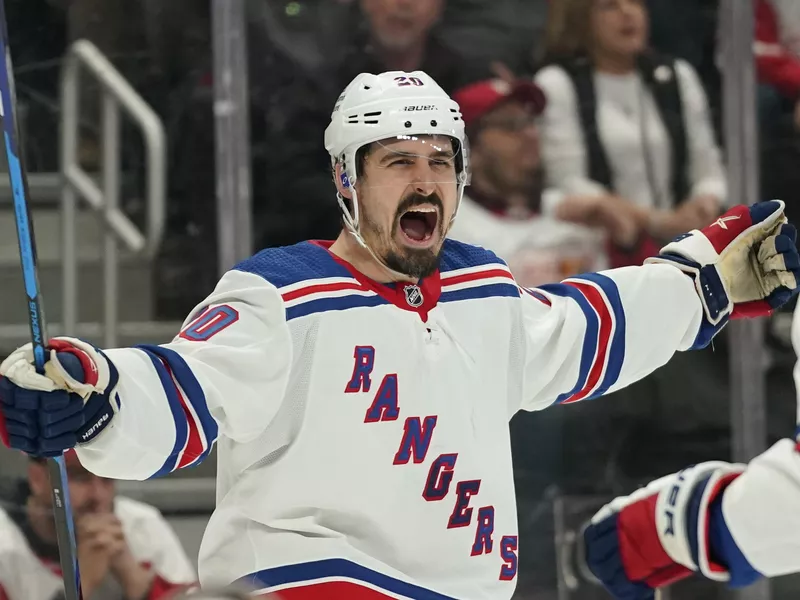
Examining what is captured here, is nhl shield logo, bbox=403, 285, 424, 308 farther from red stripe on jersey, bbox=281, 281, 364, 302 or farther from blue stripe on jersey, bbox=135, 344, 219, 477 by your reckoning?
blue stripe on jersey, bbox=135, 344, 219, 477

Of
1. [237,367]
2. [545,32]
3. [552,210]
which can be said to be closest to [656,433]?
[552,210]

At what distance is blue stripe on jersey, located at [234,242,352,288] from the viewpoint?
187 cm

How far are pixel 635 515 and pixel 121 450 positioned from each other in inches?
33.7

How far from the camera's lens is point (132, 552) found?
301 cm

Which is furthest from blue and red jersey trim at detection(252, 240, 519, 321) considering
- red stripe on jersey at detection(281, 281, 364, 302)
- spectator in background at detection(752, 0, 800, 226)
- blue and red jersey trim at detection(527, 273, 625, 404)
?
spectator in background at detection(752, 0, 800, 226)

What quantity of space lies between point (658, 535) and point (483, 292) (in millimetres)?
461

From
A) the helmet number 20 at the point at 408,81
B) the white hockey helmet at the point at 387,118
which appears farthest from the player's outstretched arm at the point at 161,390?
the helmet number 20 at the point at 408,81

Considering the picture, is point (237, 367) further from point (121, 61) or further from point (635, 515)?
point (121, 61)

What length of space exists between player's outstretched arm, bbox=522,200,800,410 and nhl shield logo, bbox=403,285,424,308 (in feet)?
0.65

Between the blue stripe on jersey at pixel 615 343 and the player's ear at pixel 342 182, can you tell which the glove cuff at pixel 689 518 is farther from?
the player's ear at pixel 342 182

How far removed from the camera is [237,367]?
176 centimetres

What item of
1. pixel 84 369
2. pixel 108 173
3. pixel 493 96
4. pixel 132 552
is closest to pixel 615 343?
pixel 84 369

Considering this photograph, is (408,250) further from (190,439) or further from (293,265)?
(190,439)

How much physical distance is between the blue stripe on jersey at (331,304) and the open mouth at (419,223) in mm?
101
